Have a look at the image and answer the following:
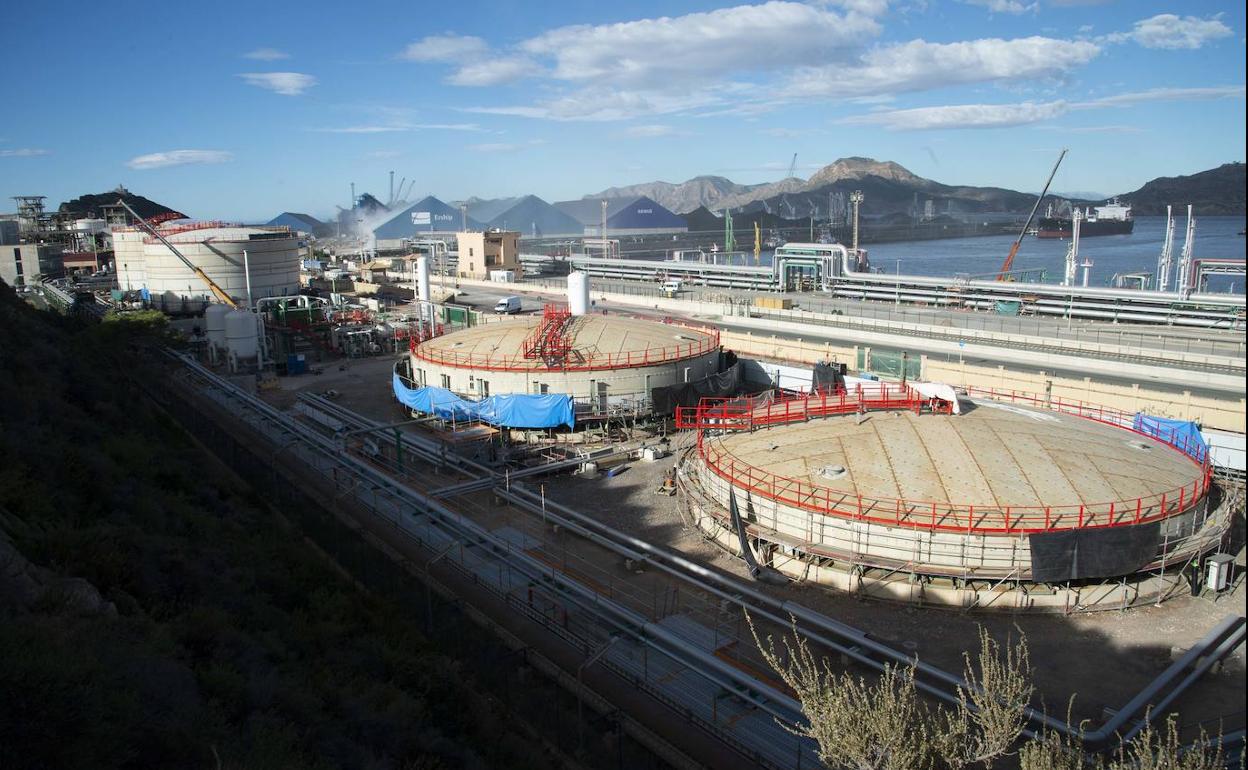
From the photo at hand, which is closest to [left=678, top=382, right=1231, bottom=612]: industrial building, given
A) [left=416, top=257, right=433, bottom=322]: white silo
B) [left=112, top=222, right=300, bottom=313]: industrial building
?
[left=416, top=257, right=433, bottom=322]: white silo

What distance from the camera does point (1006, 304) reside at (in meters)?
43.4

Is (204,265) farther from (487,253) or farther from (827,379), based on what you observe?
(827,379)

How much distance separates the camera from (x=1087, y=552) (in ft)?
43.6

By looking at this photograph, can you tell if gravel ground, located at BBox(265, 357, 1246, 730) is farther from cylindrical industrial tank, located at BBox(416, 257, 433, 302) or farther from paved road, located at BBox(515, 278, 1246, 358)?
cylindrical industrial tank, located at BBox(416, 257, 433, 302)

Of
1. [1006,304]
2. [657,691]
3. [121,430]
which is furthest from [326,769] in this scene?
[1006,304]

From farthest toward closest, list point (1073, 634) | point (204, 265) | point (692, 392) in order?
point (204, 265), point (692, 392), point (1073, 634)

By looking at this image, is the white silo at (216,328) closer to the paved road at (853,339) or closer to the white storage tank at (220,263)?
the white storage tank at (220,263)

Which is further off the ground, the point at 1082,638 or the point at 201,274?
the point at 201,274

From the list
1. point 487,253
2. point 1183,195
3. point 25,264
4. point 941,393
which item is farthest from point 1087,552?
point 1183,195

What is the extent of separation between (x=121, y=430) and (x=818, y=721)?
662 inches

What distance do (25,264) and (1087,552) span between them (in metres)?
82.3

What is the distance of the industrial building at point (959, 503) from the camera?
13562mm

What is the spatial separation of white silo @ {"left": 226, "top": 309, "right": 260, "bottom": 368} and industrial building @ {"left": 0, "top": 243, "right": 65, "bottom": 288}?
4220 centimetres

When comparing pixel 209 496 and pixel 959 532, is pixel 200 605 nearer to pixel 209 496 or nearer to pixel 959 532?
pixel 209 496
